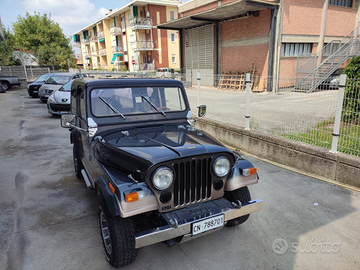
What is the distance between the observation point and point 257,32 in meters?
16.8

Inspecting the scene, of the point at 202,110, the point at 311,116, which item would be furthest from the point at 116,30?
the point at 202,110

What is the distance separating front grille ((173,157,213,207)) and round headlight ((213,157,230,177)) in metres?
0.07

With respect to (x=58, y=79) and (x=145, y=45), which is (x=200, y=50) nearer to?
(x=58, y=79)

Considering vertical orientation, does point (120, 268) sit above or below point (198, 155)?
below

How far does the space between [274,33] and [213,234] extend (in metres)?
15.2

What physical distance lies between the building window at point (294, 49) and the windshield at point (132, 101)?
14272 mm

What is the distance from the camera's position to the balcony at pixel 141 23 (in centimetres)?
3312

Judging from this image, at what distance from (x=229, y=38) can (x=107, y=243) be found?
1867 centimetres

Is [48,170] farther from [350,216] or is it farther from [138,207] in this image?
[350,216]

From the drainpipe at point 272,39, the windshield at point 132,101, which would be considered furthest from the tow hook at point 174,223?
the drainpipe at point 272,39

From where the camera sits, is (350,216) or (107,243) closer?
(107,243)

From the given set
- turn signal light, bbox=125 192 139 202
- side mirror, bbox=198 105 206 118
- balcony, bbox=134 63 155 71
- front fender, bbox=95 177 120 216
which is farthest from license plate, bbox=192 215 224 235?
balcony, bbox=134 63 155 71

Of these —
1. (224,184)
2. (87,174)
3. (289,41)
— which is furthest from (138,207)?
(289,41)

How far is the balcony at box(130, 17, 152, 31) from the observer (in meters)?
33.1
